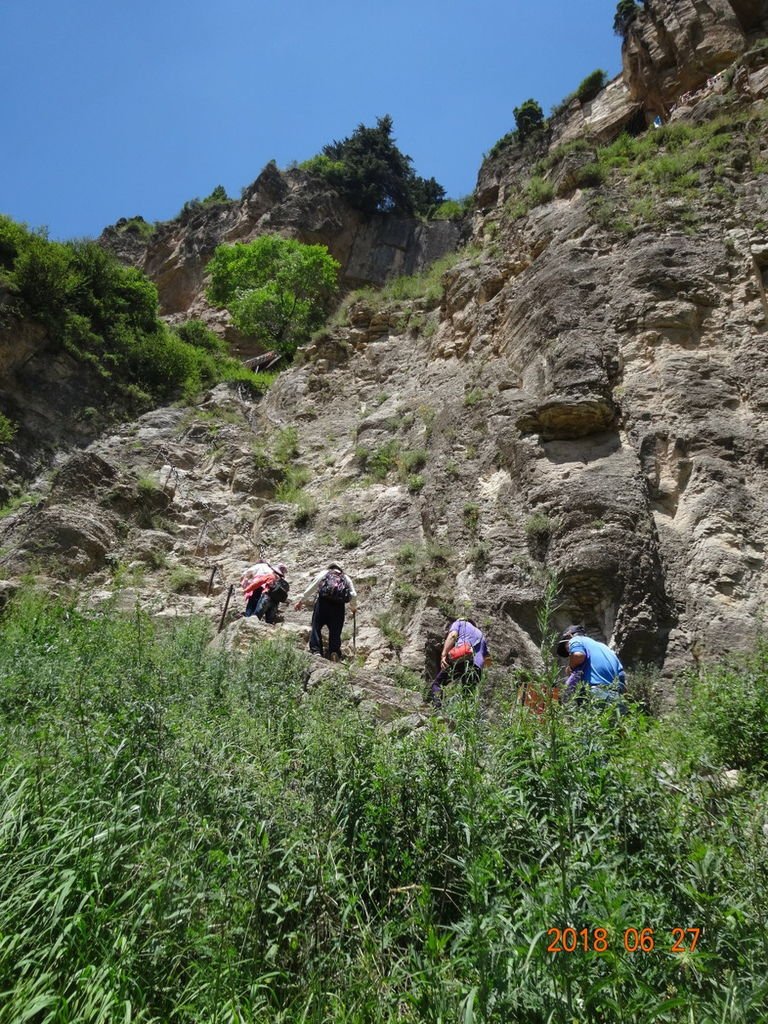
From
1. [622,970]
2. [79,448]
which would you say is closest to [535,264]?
[79,448]

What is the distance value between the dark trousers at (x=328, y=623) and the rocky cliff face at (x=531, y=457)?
0.54 metres

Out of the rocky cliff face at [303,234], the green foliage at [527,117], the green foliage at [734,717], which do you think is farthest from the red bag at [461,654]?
the rocky cliff face at [303,234]

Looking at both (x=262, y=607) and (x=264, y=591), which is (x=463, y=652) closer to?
(x=262, y=607)

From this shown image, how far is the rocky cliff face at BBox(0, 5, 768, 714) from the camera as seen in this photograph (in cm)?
852

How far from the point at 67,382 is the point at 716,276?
47.8 ft

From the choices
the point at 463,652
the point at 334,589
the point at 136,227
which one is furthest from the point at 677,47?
the point at 136,227

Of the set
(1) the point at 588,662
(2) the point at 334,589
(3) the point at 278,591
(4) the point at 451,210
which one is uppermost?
(4) the point at 451,210

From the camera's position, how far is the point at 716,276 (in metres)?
11.1

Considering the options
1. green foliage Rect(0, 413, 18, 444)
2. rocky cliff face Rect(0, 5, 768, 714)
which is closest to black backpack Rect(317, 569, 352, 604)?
rocky cliff face Rect(0, 5, 768, 714)

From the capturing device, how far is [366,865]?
365cm

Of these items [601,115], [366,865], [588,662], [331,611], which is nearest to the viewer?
[366,865]

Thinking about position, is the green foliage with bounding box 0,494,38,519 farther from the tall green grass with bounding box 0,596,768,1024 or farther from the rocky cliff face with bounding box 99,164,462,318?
the rocky cliff face with bounding box 99,164,462,318

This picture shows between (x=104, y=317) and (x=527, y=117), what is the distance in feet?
55.3

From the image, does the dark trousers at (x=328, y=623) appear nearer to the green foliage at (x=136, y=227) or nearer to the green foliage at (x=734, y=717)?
the green foliage at (x=734, y=717)
